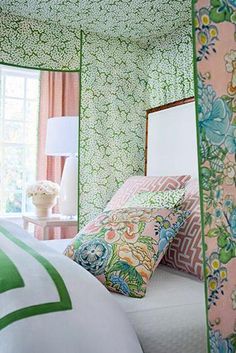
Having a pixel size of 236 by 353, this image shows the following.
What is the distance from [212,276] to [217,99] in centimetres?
42

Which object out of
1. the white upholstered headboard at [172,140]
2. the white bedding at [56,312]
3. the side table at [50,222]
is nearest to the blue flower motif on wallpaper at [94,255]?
the white bedding at [56,312]

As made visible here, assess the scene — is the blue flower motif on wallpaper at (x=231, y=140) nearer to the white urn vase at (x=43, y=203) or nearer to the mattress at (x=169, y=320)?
the mattress at (x=169, y=320)

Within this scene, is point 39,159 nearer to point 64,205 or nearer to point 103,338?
point 64,205

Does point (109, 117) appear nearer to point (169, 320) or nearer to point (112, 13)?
point (112, 13)

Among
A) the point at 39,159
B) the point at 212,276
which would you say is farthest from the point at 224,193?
the point at 39,159

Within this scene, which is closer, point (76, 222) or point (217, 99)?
point (217, 99)

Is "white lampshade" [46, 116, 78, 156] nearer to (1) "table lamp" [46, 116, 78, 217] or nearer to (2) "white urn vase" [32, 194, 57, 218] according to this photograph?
(1) "table lamp" [46, 116, 78, 217]

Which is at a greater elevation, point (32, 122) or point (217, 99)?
point (32, 122)

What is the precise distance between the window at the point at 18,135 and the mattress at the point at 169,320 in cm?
300

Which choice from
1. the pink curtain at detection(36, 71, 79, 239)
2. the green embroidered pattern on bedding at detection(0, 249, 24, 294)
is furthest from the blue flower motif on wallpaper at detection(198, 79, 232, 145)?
the pink curtain at detection(36, 71, 79, 239)

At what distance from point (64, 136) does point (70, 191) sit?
1.49 feet

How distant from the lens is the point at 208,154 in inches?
37.6

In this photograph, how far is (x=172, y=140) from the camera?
303 cm

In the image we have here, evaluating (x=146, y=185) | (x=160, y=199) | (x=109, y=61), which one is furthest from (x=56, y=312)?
(x=109, y=61)
